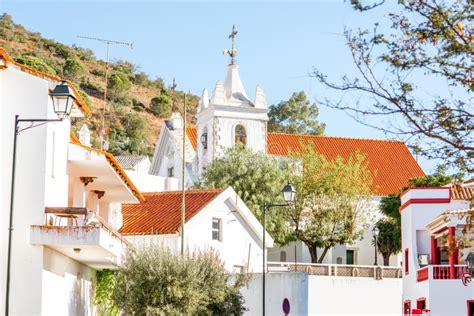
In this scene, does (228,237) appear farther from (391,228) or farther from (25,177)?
(25,177)

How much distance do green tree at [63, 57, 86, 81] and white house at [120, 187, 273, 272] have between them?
3671 inches

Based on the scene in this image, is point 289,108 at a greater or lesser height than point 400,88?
greater

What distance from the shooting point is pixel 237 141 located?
240 ft

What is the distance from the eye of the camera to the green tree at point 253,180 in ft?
209

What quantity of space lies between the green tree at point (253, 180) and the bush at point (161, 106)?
258ft

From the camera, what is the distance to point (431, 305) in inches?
1660

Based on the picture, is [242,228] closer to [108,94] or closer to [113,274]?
[113,274]

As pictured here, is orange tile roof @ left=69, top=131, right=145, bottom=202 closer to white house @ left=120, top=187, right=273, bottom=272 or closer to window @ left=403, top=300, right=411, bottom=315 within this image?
white house @ left=120, top=187, right=273, bottom=272

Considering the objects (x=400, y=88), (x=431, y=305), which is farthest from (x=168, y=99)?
(x=400, y=88)

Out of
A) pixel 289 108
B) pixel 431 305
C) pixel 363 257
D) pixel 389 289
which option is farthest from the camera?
pixel 289 108

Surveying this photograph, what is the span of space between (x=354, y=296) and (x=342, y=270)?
6.17 ft

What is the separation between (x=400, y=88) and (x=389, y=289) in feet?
135

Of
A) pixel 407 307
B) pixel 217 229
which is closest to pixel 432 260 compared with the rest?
pixel 407 307

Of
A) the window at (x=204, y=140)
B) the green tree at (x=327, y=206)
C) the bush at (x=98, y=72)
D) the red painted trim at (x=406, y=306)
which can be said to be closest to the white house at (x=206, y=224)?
the red painted trim at (x=406, y=306)
